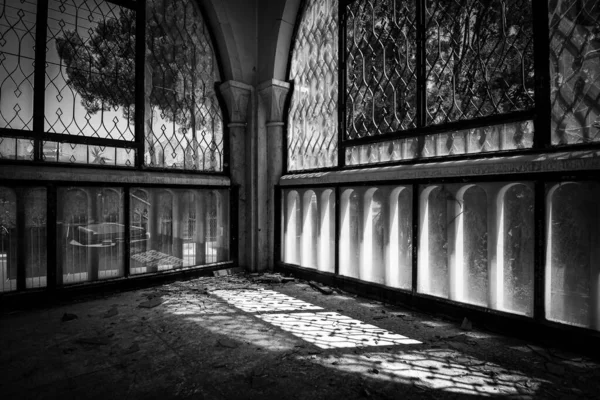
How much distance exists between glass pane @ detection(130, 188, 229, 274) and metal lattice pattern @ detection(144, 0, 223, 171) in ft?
1.51

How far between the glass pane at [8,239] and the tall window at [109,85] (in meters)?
0.46

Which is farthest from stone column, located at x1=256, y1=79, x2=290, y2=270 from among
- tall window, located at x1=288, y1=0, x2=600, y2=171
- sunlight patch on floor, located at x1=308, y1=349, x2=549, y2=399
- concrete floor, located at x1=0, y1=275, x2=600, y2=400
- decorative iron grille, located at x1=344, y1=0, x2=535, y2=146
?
sunlight patch on floor, located at x1=308, y1=349, x2=549, y2=399

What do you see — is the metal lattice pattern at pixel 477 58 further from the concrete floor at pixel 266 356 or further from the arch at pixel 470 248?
the concrete floor at pixel 266 356

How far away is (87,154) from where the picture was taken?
433cm

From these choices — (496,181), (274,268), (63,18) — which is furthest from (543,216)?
(63,18)

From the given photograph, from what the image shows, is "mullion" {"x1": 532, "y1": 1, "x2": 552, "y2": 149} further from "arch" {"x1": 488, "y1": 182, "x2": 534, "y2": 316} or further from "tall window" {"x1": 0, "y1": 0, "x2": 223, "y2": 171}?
"tall window" {"x1": 0, "y1": 0, "x2": 223, "y2": 171}

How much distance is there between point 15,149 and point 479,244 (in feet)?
16.2

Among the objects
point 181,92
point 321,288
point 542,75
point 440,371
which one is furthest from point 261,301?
point 542,75

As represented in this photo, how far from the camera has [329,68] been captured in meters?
4.86

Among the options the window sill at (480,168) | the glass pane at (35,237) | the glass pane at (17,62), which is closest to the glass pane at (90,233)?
the glass pane at (35,237)

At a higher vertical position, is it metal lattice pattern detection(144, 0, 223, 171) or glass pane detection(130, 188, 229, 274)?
metal lattice pattern detection(144, 0, 223, 171)

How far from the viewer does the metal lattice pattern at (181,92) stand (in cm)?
486

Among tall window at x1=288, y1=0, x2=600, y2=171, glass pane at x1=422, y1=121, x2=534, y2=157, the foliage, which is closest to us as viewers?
tall window at x1=288, y1=0, x2=600, y2=171

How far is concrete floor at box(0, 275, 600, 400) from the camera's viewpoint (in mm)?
2131
